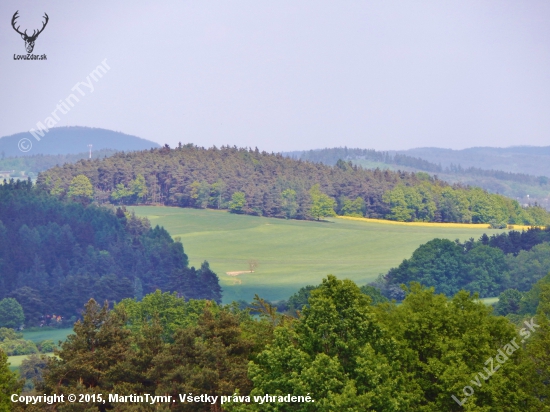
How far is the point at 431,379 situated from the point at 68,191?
476ft

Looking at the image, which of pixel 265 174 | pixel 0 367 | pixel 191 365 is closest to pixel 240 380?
pixel 191 365

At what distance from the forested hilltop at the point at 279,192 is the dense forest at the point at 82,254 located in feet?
42.9

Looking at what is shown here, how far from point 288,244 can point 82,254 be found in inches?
1391

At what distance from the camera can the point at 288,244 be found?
501 ft

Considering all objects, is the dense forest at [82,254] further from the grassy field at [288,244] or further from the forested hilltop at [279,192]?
the forested hilltop at [279,192]

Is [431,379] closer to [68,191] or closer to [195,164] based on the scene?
[68,191]

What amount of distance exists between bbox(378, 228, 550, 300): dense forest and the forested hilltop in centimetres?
3564

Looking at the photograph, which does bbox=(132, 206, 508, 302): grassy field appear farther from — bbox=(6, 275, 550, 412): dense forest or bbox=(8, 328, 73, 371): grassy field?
bbox=(6, 275, 550, 412): dense forest

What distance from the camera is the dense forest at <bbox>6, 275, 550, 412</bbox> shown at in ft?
88.5

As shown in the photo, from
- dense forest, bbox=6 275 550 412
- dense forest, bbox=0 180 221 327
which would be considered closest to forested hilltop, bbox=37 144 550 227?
dense forest, bbox=0 180 221 327

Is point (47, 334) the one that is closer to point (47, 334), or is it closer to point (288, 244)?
point (47, 334)

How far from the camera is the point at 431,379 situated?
95.2ft

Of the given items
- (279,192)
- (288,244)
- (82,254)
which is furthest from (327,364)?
(279,192)

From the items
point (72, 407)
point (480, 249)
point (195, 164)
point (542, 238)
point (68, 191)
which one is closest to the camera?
point (72, 407)
